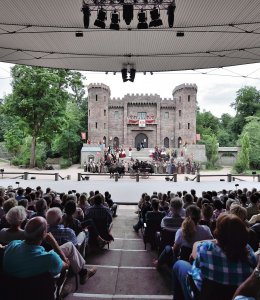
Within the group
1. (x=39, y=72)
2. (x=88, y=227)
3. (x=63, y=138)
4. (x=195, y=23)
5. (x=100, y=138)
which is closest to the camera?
(x=88, y=227)

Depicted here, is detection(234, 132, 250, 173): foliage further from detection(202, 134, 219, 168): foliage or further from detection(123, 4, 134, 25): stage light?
detection(123, 4, 134, 25): stage light

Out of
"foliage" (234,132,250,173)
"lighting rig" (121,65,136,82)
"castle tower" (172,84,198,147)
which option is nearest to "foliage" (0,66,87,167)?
"lighting rig" (121,65,136,82)

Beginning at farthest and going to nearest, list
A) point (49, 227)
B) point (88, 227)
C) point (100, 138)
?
point (100, 138)
point (88, 227)
point (49, 227)

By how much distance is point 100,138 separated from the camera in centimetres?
4288

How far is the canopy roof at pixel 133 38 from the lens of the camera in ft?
21.0

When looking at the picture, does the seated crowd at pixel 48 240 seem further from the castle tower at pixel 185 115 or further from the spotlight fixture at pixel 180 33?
the castle tower at pixel 185 115

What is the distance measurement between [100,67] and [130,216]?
19.5ft

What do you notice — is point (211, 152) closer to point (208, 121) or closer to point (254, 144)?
point (254, 144)

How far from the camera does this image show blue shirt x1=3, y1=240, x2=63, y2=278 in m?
2.27

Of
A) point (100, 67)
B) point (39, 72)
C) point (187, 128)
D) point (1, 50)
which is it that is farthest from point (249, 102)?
point (1, 50)

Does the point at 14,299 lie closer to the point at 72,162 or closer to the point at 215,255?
the point at 215,255

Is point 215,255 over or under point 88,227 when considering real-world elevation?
over

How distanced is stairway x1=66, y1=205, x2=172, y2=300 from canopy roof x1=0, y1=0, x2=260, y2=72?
519 cm

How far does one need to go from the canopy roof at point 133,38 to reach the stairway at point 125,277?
5191 mm
